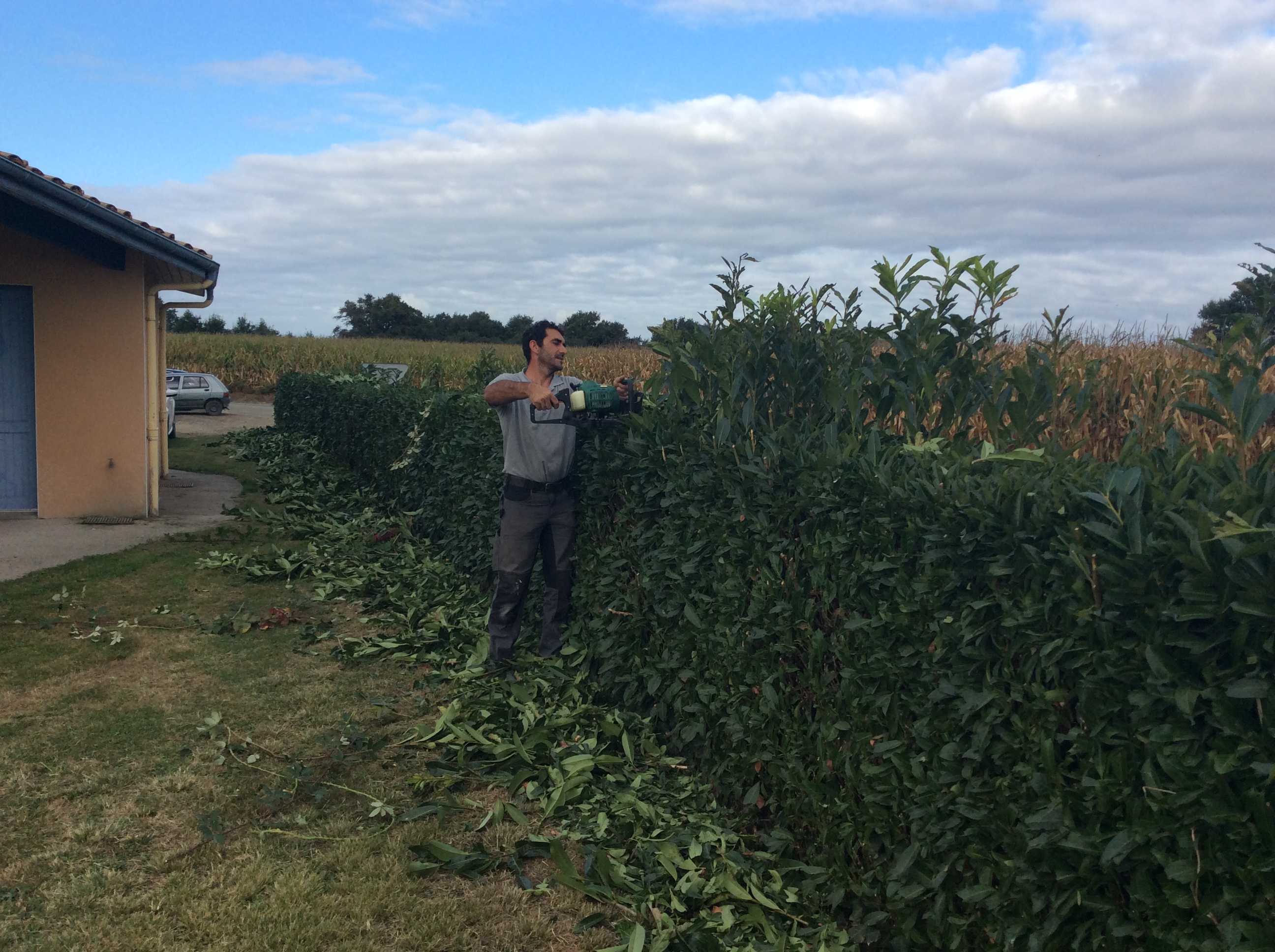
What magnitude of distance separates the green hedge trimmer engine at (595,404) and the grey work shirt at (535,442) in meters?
0.07

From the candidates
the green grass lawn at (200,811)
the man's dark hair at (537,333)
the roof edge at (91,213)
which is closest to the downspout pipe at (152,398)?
the roof edge at (91,213)

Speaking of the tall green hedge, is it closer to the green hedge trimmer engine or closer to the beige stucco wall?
the green hedge trimmer engine

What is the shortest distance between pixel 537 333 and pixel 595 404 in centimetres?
104

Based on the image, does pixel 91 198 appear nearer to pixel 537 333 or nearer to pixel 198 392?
pixel 537 333

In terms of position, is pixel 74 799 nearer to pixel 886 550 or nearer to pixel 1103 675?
pixel 886 550

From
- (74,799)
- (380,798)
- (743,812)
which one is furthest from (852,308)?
(74,799)

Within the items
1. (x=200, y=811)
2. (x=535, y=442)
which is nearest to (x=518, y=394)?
(x=535, y=442)

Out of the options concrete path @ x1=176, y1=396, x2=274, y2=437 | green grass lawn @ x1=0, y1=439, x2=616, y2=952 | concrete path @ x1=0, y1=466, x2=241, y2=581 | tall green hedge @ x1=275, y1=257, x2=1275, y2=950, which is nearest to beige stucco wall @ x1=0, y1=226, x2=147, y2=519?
concrete path @ x1=0, y1=466, x2=241, y2=581

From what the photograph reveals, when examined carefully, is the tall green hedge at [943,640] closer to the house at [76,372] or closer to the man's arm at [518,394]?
the man's arm at [518,394]

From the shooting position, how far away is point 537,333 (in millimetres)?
6160

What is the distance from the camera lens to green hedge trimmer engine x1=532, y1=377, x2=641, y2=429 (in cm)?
533

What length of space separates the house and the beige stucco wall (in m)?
0.01

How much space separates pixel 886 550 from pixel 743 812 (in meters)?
1.57

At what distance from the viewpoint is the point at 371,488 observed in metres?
13.2
